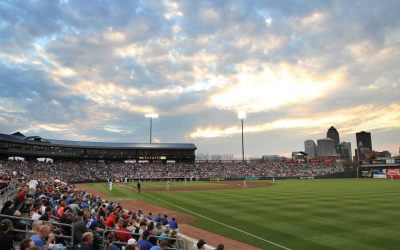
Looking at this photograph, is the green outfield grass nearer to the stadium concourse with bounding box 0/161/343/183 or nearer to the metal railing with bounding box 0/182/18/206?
the metal railing with bounding box 0/182/18/206

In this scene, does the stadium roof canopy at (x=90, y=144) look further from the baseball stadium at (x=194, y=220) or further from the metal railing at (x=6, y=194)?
the metal railing at (x=6, y=194)

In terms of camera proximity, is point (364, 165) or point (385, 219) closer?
point (385, 219)

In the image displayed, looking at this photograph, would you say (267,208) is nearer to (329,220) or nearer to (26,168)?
(329,220)

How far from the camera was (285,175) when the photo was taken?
289 ft

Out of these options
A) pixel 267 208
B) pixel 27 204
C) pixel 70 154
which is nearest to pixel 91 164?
pixel 70 154

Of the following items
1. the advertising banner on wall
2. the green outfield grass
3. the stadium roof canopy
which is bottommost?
the green outfield grass

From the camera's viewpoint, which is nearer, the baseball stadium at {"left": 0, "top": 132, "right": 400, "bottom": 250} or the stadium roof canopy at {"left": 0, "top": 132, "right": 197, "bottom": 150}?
the baseball stadium at {"left": 0, "top": 132, "right": 400, "bottom": 250}

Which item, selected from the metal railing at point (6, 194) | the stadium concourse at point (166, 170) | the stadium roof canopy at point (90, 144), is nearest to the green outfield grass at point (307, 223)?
the metal railing at point (6, 194)

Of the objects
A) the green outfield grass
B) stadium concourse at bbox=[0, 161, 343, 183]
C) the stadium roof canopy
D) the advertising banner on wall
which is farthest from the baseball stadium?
Answer: the advertising banner on wall

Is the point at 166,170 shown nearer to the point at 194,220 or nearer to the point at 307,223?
the point at 194,220

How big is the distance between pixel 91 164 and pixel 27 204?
75.5 meters

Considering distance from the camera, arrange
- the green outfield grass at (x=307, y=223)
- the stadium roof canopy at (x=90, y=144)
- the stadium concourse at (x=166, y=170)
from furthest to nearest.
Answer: the stadium roof canopy at (x=90, y=144) → the stadium concourse at (x=166, y=170) → the green outfield grass at (x=307, y=223)

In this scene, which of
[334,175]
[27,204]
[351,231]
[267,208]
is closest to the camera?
[27,204]

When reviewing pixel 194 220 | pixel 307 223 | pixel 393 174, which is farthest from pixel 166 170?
pixel 307 223
